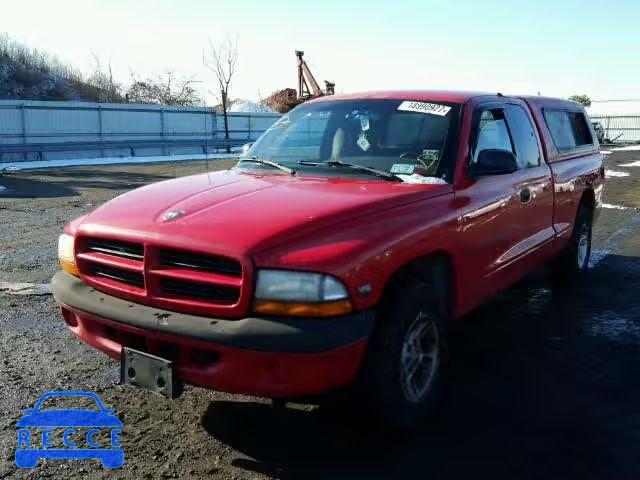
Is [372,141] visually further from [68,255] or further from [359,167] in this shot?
[68,255]

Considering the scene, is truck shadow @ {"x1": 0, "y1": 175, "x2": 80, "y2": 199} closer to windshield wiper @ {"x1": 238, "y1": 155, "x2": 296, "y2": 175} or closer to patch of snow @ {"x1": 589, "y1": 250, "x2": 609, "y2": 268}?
windshield wiper @ {"x1": 238, "y1": 155, "x2": 296, "y2": 175}

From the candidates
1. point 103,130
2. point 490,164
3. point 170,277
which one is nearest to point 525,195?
point 490,164

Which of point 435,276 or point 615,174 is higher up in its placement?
point 435,276

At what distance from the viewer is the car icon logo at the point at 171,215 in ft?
10.1

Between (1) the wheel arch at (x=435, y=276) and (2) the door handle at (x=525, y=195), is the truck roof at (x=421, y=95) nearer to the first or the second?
(2) the door handle at (x=525, y=195)

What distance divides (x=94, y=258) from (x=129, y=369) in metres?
0.65

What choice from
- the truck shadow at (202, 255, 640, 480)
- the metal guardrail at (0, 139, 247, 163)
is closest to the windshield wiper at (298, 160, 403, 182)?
the truck shadow at (202, 255, 640, 480)

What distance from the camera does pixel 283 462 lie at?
305 cm

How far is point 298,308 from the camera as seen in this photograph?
271cm

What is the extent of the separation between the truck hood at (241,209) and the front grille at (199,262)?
55mm

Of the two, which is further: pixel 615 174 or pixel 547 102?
pixel 615 174

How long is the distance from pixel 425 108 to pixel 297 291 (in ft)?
6.71

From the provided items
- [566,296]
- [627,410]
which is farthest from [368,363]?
[566,296]

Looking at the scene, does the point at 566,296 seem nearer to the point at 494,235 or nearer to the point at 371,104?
the point at 494,235
